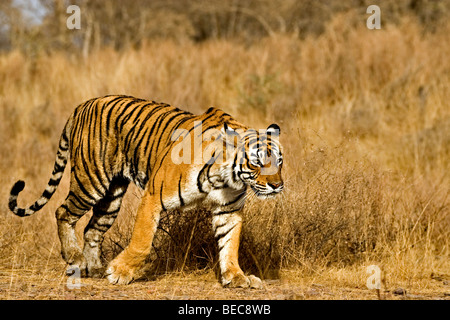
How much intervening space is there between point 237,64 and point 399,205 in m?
5.68

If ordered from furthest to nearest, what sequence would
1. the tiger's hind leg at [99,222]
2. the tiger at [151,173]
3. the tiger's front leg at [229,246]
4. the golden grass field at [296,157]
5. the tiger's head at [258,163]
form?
1. the tiger's hind leg at [99,222]
2. the golden grass field at [296,157]
3. the tiger's front leg at [229,246]
4. the tiger at [151,173]
5. the tiger's head at [258,163]

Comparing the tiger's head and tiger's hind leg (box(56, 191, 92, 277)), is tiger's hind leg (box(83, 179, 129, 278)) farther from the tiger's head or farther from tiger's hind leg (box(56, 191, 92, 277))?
the tiger's head

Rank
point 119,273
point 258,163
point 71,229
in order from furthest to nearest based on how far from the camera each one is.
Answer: point 71,229 < point 119,273 < point 258,163

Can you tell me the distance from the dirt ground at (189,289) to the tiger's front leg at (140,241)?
95 millimetres

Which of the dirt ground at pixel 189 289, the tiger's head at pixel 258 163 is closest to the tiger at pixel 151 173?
the tiger's head at pixel 258 163

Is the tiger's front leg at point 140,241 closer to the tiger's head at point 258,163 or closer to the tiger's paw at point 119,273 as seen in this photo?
the tiger's paw at point 119,273

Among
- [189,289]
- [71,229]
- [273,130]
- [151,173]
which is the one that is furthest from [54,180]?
[273,130]

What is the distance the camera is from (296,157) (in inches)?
270

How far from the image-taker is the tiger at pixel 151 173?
4.81 meters

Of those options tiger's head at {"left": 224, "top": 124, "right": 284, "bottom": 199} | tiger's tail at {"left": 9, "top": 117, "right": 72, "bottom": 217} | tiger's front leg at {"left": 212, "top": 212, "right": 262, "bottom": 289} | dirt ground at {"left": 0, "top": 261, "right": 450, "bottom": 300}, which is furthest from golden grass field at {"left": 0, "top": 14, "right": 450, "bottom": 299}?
tiger's head at {"left": 224, "top": 124, "right": 284, "bottom": 199}

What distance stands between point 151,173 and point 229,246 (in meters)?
0.77

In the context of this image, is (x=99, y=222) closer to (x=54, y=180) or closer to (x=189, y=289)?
(x=54, y=180)

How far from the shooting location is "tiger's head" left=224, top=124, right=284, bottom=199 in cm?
466
